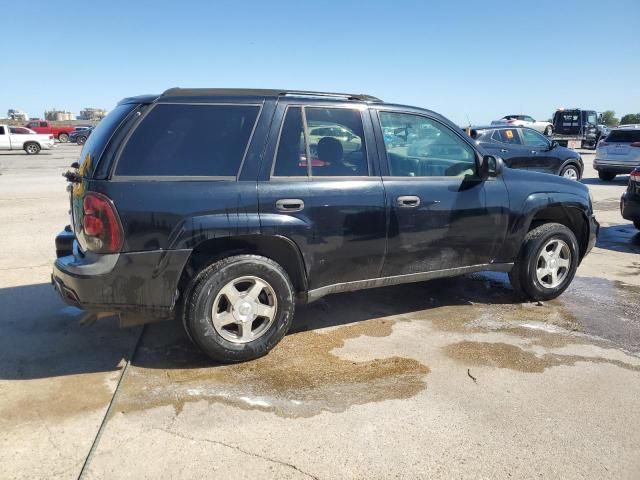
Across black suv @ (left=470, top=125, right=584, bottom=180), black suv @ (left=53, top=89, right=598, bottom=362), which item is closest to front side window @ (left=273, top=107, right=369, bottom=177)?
black suv @ (left=53, top=89, right=598, bottom=362)

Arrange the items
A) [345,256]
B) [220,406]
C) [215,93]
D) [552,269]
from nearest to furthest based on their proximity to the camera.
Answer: [220,406]
[215,93]
[345,256]
[552,269]

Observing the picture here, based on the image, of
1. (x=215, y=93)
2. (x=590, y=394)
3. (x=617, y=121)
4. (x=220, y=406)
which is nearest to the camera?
(x=220, y=406)

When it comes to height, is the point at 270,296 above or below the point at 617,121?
below

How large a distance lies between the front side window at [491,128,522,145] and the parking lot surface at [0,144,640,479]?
8.28 metres

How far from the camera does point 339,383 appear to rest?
3.46 metres

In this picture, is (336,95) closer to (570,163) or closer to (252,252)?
(252,252)

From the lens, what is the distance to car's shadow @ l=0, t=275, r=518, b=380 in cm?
369

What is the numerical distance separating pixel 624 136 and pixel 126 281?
16567 mm

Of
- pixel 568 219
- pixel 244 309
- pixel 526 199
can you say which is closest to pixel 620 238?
pixel 568 219

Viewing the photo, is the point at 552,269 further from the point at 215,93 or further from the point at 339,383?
the point at 215,93

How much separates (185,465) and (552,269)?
155 inches

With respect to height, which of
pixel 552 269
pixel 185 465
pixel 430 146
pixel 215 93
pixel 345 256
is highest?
pixel 215 93

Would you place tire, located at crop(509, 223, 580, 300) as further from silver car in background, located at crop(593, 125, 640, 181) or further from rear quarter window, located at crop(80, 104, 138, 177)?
silver car in background, located at crop(593, 125, 640, 181)

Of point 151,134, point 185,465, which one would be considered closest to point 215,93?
point 151,134
